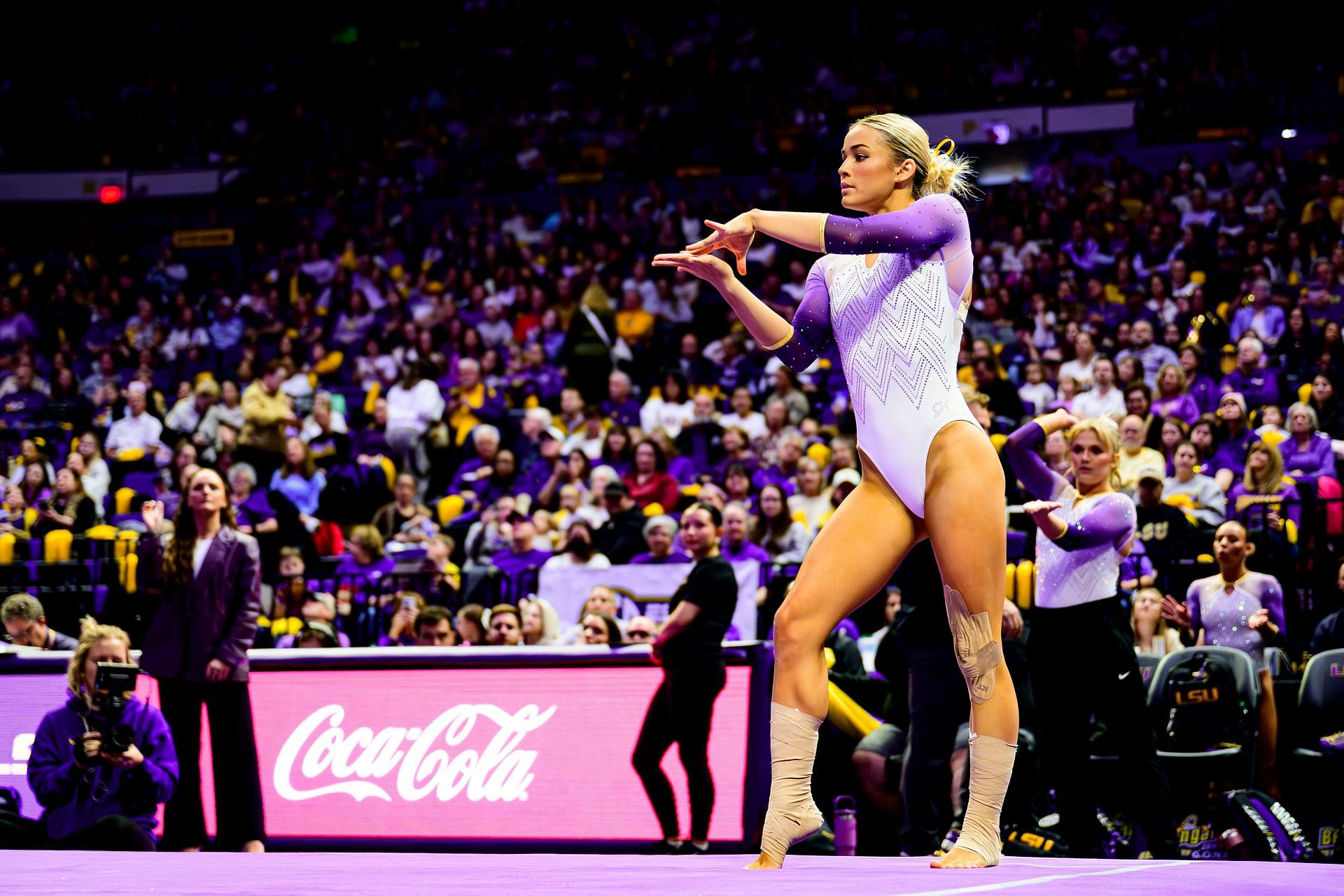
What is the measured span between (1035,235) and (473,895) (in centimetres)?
1424

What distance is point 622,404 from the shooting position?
13414mm

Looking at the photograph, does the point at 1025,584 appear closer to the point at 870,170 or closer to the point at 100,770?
the point at 870,170

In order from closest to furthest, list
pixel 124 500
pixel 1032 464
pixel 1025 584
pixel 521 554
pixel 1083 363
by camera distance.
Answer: pixel 1032 464
pixel 1025 584
pixel 521 554
pixel 1083 363
pixel 124 500

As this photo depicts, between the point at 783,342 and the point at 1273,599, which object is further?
the point at 1273,599

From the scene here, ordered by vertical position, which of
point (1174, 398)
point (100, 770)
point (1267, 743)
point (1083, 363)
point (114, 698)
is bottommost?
point (1267, 743)

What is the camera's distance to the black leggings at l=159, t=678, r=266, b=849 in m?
6.01

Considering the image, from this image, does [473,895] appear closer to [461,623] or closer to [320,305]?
[461,623]

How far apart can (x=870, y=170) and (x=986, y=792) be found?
154cm

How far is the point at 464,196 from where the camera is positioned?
19.4 m

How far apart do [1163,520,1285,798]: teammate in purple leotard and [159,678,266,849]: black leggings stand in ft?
14.4

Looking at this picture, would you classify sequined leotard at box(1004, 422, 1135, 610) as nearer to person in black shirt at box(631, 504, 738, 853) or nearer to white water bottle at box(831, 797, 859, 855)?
person in black shirt at box(631, 504, 738, 853)

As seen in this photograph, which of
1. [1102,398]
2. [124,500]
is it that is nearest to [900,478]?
[1102,398]

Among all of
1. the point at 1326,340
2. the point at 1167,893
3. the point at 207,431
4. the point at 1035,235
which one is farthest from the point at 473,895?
the point at 1035,235

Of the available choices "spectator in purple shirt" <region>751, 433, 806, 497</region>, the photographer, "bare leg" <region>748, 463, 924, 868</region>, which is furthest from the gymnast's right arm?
"spectator in purple shirt" <region>751, 433, 806, 497</region>
